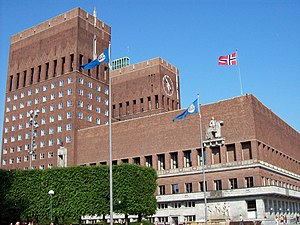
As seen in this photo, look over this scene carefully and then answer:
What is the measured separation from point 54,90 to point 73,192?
47498 millimetres

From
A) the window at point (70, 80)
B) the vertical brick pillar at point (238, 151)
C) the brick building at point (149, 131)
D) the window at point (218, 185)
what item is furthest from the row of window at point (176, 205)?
the window at point (70, 80)

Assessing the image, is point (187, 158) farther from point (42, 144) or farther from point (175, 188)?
point (42, 144)

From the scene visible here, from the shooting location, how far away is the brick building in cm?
7369

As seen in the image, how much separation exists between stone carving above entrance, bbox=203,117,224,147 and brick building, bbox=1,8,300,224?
190 mm

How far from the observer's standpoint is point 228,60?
59.9m

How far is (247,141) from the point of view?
73250 mm

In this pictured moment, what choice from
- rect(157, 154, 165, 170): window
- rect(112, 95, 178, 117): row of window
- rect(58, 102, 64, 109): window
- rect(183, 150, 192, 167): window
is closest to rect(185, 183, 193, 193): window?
rect(183, 150, 192, 167): window

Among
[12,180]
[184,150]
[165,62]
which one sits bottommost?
[12,180]

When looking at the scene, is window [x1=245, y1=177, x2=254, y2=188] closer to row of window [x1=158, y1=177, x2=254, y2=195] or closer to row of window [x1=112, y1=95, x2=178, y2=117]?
row of window [x1=158, y1=177, x2=254, y2=195]

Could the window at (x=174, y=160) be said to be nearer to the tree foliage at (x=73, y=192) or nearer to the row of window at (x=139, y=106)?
the tree foliage at (x=73, y=192)

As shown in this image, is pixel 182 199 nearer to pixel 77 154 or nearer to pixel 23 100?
pixel 77 154

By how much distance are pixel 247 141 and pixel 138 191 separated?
932 inches

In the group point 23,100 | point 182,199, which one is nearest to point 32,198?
point 182,199

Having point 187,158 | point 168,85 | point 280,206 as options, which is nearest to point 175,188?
point 187,158
